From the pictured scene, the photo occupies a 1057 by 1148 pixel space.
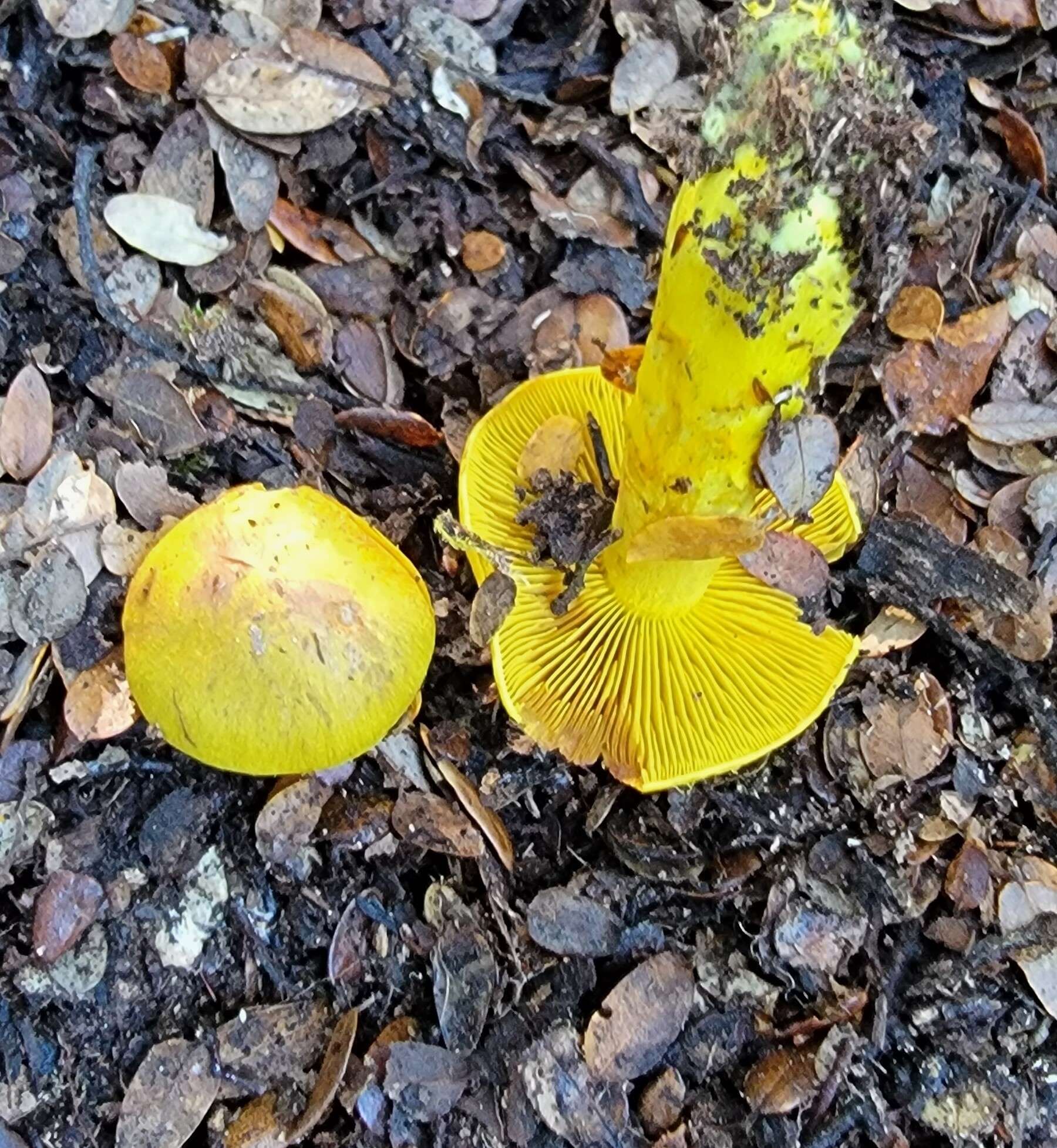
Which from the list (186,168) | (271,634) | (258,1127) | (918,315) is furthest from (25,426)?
(918,315)

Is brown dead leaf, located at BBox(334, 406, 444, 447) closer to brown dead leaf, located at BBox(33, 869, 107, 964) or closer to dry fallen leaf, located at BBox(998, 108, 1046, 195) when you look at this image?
brown dead leaf, located at BBox(33, 869, 107, 964)

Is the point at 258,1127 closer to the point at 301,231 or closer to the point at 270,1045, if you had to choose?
the point at 270,1045

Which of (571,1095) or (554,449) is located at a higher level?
(554,449)

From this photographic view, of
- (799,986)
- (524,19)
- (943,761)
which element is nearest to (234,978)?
Result: (799,986)

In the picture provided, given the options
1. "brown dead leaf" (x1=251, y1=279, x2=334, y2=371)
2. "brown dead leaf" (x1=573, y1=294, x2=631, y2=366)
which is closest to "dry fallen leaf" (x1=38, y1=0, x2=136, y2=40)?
"brown dead leaf" (x1=251, y1=279, x2=334, y2=371)

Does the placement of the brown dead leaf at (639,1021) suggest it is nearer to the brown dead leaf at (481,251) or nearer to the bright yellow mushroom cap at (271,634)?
the bright yellow mushroom cap at (271,634)

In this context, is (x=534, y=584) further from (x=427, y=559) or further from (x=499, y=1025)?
(x=499, y=1025)
